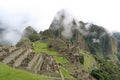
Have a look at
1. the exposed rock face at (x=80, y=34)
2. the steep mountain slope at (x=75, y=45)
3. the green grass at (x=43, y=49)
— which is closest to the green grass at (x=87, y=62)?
the steep mountain slope at (x=75, y=45)

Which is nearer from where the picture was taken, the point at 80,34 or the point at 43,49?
the point at 43,49

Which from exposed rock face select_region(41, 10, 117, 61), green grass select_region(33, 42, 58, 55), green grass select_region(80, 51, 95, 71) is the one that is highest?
exposed rock face select_region(41, 10, 117, 61)

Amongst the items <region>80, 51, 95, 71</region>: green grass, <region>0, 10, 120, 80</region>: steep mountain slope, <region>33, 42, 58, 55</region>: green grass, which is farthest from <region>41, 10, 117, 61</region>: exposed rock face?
<region>33, 42, 58, 55</region>: green grass

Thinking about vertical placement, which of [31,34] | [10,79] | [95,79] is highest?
[31,34]

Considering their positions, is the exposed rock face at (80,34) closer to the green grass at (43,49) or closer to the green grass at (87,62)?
the green grass at (87,62)

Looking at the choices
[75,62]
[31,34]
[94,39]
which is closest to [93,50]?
[94,39]

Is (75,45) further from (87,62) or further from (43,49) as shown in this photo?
(43,49)

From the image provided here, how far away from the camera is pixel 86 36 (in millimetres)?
193375

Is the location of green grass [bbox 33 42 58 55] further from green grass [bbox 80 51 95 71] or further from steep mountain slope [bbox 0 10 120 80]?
green grass [bbox 80 51 95 71]

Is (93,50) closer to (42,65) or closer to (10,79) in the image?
(42,65)

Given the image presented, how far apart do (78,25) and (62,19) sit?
11.9m

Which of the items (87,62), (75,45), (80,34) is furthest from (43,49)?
(80,34)

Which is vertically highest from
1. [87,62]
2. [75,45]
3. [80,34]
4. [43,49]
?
[80,34]

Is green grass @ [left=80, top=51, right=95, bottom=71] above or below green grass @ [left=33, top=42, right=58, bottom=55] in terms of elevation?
below
